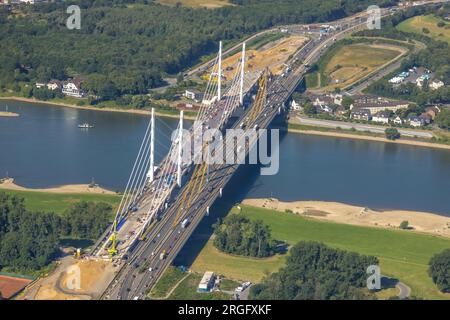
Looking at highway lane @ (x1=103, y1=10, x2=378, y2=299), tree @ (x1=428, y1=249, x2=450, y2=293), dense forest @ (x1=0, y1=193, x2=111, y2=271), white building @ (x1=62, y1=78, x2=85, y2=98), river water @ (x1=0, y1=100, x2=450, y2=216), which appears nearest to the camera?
highway lane @ (x1=103, y1=10, x2=378, y2=299)

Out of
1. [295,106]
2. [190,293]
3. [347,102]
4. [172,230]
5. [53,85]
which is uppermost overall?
[53,85]

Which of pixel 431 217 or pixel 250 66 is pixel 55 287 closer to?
pixel 431 217

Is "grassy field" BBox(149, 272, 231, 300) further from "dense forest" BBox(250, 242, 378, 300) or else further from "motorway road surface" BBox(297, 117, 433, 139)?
"motorway road surface" BBox(297, 117, 433, 139)

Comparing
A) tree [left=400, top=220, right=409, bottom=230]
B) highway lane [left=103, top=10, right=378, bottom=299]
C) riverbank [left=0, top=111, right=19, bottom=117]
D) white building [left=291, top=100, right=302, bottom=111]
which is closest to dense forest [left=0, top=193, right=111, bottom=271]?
highway lane [left=103, top=10, right=378, bottom=299]

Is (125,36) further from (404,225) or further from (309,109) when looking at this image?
(404,225)

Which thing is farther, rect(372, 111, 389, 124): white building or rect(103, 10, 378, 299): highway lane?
rect(372, 111, 389, 124): white building

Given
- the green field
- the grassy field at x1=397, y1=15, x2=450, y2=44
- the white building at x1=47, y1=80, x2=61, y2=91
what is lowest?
the white building at x1=47, y1=80, x2=61, y2=91

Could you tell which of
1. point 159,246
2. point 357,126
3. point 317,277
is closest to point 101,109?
point 357,126
